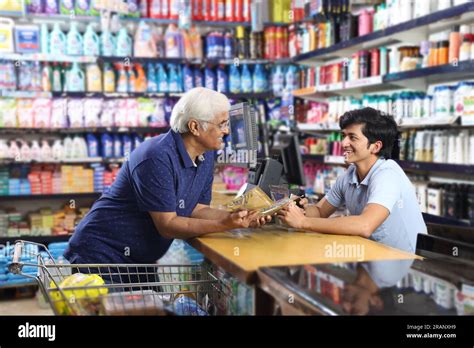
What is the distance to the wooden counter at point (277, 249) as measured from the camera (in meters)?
2.02

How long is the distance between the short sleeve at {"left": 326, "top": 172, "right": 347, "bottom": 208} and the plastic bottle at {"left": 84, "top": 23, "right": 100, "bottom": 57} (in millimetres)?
3808

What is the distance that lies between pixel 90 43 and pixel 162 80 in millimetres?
852

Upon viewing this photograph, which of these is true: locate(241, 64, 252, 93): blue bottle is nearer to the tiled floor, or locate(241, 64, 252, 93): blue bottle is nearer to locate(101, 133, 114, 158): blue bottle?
locate(101, 133, 114, 158): blue bottle

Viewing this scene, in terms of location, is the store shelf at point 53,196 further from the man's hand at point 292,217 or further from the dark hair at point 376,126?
the man's hand at point 292,217

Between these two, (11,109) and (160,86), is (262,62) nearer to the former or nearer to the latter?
(160,86)

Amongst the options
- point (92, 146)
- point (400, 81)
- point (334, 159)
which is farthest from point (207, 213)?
point (92, 146)

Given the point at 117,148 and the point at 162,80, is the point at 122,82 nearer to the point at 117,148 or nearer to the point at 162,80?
the point at 162,80

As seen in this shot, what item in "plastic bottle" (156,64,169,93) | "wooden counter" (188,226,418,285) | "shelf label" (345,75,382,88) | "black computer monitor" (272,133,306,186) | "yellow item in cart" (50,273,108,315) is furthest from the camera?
"plastic bottle" (156,64,169,93)

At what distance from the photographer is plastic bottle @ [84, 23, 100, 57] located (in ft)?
20.4

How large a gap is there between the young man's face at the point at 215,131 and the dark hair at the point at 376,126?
0.69 metres

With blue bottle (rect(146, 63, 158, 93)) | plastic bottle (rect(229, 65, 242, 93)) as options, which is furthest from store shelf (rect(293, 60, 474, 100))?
blue bottle (rect(146, 63, 158, 93))

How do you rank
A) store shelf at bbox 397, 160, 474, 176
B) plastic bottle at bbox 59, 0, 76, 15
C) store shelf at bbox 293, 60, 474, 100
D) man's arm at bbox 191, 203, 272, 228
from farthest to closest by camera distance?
plastic bottle at bbox 59, 0, 76, 15 < store shelf at bbox 293, 60, 474, 100 < store shelf at bbox 397, 160, 474, 176 < man's arm at bbox 191, 203, 272, 228

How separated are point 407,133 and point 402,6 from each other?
98 cm
